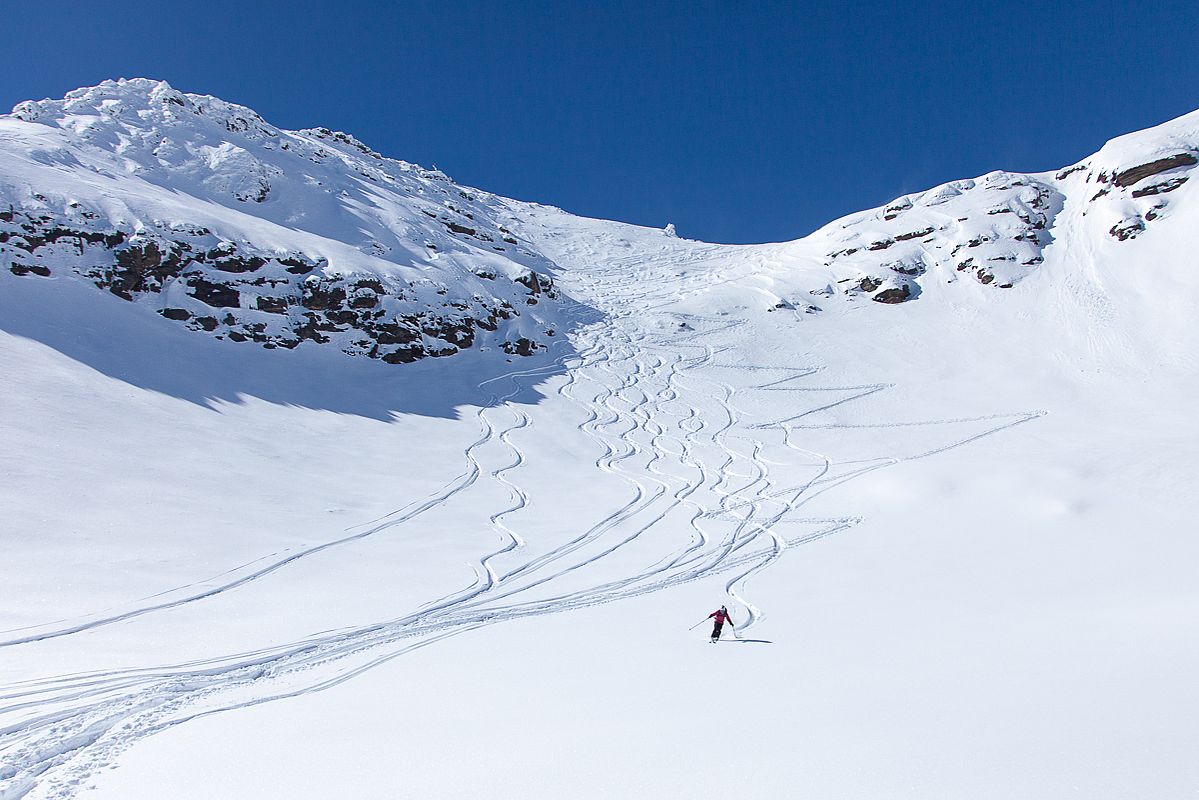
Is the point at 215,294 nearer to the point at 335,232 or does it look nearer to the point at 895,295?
the point at 335,232

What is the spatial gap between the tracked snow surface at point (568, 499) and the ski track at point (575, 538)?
0.33ft

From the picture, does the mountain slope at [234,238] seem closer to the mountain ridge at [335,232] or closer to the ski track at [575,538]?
the mountain ridge at [335,232]

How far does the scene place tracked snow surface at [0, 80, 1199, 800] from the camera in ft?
19.6

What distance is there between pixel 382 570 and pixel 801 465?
1557 cm

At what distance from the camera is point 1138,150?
42.8 metres

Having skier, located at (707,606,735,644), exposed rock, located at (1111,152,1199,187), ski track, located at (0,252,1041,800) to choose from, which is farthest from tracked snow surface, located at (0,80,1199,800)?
skier, located at (707,606,735,644)

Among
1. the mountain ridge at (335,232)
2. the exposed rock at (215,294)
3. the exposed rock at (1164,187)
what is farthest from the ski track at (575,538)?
the exposed rock at (1164,187)

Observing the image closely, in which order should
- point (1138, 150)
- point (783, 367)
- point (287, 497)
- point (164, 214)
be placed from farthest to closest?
point (1138, 150) → point (783, 367) → point (164, 214) → point (287, 497)

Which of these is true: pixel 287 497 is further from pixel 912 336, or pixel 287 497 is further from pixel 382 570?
pixel 912 336

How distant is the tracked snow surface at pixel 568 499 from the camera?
5.99 m

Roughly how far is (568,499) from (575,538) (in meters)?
3.40

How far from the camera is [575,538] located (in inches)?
625

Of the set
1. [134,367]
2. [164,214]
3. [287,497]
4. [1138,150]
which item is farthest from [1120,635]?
[1138,150]

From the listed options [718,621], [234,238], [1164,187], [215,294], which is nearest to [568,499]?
[718,621]
